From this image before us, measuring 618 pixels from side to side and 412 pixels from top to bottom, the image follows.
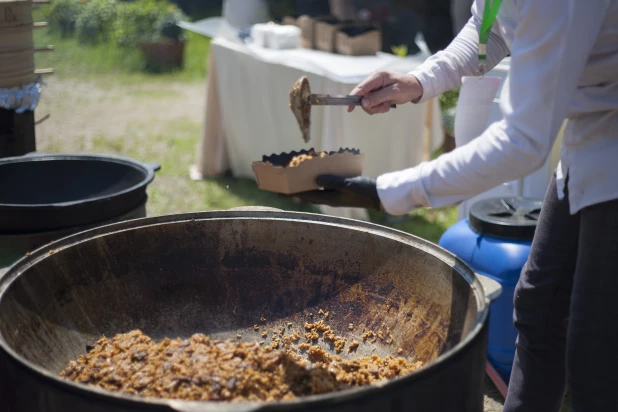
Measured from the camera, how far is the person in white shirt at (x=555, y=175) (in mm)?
1354

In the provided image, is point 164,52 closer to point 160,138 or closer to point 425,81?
point 160,138

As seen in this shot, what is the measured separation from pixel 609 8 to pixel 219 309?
134 cm

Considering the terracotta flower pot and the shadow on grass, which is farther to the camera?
the terracotta flower pot

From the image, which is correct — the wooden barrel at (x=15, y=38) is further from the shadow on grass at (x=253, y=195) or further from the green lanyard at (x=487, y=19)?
the shadow on grass at (x=253, y=195)

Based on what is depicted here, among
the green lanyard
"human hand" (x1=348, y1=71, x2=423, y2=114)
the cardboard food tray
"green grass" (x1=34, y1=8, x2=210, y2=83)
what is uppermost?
the green lanyard

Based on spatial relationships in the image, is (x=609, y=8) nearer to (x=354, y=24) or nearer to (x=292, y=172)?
(x=292, y=172)

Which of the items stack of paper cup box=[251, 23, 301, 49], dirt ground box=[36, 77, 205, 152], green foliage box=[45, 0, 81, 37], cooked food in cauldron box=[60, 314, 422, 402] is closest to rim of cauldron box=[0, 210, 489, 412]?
cooked food in cauldron box=[60, 314, 422, 402]

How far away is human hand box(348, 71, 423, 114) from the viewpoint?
209 cm

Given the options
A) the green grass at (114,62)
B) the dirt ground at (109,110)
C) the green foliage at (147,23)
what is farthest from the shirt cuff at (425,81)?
the green foliage at (147,23)

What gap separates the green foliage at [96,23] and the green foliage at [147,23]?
12.7 inches

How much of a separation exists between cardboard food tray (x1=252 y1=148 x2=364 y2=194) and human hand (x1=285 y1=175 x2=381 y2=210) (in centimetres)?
4

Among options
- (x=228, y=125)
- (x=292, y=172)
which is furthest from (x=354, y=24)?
(x=292, y=172)

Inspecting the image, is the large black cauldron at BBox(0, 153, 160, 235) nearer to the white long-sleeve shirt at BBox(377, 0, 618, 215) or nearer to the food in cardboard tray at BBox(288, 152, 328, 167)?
the food in cardboard tray at BBox(288, 152, 328, 167)

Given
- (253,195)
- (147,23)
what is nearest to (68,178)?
(253,195)
